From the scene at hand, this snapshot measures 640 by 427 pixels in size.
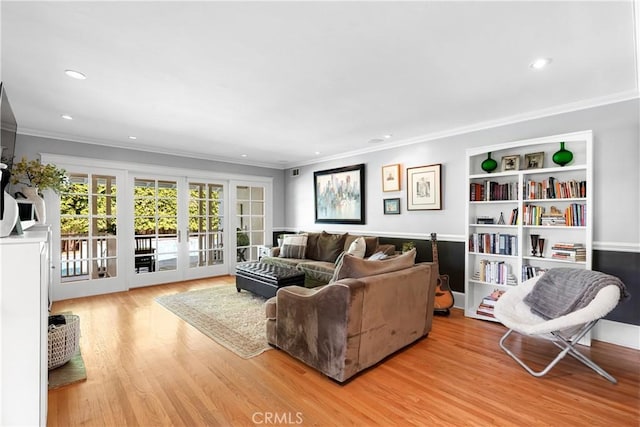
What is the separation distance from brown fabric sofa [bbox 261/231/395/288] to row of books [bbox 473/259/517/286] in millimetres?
1189

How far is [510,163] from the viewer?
11.9 feet

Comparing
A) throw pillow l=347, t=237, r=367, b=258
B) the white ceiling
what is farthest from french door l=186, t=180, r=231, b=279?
throw pillow l=347, t=237, r=367, b=258

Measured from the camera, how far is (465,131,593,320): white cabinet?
3113mm

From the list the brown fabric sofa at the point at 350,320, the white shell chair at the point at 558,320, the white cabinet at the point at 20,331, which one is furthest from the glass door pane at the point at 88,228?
the white shell chair at the point at 558,320

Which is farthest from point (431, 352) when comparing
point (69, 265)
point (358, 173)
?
point (69, 265)

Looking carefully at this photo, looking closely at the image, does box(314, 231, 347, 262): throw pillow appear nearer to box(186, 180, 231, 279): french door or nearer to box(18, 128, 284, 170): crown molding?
box(186, 180, 231, 279): french door

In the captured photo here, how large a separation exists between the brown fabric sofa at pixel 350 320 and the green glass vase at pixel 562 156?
1866 mm

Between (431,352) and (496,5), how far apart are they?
105 inches

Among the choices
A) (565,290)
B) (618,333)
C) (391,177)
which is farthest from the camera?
(391,177)

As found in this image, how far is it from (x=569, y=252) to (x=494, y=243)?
0.70 m

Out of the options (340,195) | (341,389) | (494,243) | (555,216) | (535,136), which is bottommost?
(341,389)

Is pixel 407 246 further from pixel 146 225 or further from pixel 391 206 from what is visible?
pixel 146 225

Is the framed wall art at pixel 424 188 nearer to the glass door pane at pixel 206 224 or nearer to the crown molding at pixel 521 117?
the crown molding at pixel 521 117

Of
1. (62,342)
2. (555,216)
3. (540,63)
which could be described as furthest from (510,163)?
(62,342)
